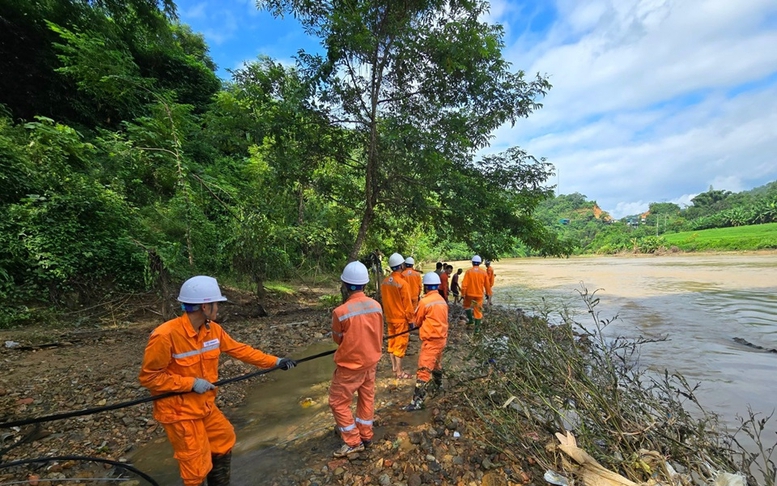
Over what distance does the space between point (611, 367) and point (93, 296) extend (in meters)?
10.4

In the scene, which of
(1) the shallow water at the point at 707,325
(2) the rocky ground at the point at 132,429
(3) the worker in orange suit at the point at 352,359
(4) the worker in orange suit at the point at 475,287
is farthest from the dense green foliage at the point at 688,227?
(3) the worker in orange suit at the point at 352,359

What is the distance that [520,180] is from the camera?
26.2 ft

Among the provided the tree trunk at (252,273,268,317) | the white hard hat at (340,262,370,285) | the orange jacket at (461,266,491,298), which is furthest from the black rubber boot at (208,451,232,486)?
the tree trunk at (252,273,268,317)

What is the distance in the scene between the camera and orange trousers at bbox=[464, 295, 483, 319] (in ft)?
26.8

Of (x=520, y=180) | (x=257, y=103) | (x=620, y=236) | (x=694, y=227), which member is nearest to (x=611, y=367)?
(x=520, y=180)

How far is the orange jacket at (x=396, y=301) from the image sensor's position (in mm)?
5371

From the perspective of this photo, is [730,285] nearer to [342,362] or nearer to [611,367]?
[611,367]

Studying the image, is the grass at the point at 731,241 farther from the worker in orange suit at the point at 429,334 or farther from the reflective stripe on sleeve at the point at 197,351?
the reflective stripe on sleeve at the point at 197,351

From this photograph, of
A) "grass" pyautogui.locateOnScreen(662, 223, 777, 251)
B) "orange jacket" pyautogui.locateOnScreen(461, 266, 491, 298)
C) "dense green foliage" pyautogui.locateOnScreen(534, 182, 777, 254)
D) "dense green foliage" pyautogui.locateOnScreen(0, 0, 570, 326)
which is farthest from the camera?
"dense green foliage" pyautogui.locateOnScreen(534, 182, 777, 254)

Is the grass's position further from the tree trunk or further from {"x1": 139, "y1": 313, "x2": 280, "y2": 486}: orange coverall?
{"x1": 139, "y1": 313, "x2": 280, "y2": 486}: orange coverall

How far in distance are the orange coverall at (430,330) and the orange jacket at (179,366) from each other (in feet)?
7.77

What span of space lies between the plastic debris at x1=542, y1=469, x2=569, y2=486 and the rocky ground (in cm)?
40

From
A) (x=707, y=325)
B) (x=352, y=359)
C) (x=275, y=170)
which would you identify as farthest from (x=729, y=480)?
(x=707, y=325)

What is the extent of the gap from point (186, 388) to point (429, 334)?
A: 264 centimetres
